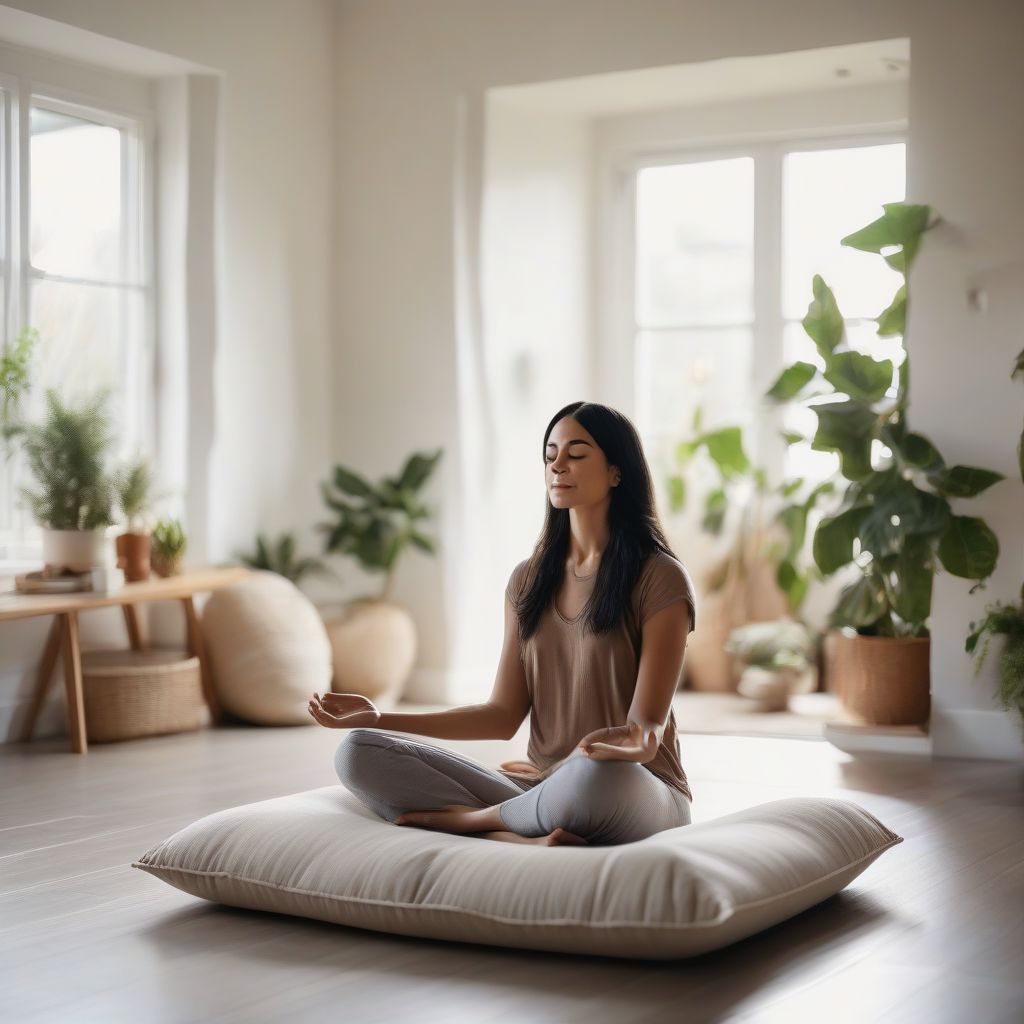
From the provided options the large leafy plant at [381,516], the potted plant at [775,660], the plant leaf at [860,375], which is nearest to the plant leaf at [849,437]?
the plant leaf at [860,375]

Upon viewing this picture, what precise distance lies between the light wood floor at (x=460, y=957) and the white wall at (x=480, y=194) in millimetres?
1387

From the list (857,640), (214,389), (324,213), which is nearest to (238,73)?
(324,213)

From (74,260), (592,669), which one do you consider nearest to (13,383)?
(74,260)

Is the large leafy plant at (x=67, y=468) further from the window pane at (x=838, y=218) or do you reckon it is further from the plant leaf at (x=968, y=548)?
the window pane at (x=838, y=218)

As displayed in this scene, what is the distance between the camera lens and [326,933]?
2754mm

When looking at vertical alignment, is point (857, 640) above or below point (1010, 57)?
below

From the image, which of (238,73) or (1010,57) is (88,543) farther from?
(1010,57)

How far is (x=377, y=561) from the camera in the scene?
584cm

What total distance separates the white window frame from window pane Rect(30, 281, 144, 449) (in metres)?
2.21

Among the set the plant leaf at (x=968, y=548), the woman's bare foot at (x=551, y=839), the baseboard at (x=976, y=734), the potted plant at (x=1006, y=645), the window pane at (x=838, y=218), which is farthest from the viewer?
the window pane at (x=838, y=218)

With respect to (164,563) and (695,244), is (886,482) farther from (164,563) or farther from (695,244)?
(164,563)

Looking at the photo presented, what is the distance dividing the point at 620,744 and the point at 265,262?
3.67 meters

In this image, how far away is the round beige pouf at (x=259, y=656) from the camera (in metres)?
5.37

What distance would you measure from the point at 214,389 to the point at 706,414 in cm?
227
